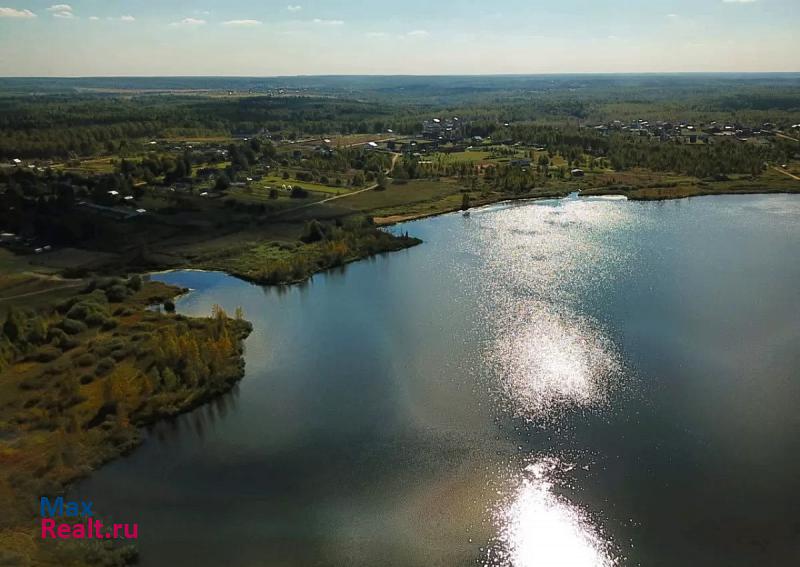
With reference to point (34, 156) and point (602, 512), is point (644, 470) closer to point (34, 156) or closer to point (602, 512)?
point (602, 512)

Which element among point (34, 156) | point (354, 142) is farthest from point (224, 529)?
point (354, 142)

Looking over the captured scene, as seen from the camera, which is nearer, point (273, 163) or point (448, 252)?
point (448, 252)

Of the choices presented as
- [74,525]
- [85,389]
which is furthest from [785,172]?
[74,525]

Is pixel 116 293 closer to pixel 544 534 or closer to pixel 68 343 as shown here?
pixel 68 343

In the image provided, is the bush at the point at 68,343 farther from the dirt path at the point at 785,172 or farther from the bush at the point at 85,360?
the dirt path at the point at 785,172

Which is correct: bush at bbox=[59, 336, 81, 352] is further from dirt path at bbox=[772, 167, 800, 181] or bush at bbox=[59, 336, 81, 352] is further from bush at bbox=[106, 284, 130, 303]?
dirt path at bbox=[772, 167, 800, 181]
